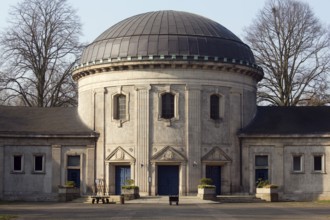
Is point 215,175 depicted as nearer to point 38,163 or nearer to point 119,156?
point 119,156

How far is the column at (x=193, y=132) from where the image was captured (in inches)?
2028

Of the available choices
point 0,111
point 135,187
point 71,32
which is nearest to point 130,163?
point 135,187

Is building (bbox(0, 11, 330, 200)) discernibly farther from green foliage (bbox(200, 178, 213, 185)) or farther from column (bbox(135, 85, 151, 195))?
green foliage (bbox(200, 178, 213, 185))

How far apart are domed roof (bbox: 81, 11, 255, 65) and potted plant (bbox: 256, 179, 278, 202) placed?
357 inches

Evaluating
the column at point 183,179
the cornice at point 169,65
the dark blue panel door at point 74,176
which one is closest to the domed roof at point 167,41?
the cornice at point 169,65

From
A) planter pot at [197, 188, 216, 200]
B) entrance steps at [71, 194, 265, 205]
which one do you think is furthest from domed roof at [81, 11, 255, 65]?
entrance steps at [71, 194, 265, 205]

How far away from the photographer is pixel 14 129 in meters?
54.0

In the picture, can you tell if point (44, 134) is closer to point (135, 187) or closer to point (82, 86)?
point (82, 86)

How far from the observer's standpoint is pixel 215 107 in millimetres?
53188

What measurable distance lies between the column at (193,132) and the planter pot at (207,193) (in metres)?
3.01

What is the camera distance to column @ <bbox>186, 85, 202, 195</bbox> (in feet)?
169

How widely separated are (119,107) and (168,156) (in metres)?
5.24

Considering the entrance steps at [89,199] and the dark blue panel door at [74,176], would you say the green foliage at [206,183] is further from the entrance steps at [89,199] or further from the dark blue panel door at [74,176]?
the dark blue panel door at [74,176]

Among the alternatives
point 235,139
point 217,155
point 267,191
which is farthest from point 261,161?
point 267,191
